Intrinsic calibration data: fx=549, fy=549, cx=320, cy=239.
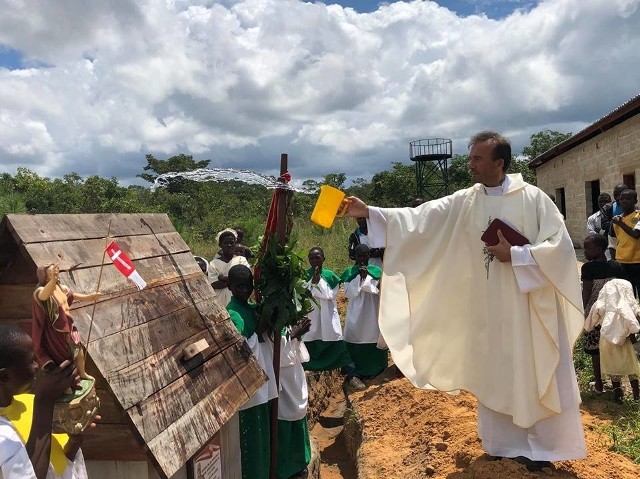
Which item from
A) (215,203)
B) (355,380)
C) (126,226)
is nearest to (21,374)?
(126,226)

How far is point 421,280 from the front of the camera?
15.2ft

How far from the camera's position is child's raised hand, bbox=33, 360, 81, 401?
2000mm

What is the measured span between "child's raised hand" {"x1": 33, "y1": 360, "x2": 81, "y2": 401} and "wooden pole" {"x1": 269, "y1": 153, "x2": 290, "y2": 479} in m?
2.53

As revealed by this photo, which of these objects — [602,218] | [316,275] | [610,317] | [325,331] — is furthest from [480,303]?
[602,218]

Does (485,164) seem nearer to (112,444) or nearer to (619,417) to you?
(619,417)

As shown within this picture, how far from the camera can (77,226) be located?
3098 mm

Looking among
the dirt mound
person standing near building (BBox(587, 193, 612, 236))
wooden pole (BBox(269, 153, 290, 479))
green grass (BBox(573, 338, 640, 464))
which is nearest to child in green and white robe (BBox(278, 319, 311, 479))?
wooden pole (BBox(269, 153, 290, 479))

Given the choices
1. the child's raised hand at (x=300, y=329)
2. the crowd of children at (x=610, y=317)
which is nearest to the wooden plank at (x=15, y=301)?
the child's raised hand at (x=300, y=329)

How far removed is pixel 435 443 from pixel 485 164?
102 inches

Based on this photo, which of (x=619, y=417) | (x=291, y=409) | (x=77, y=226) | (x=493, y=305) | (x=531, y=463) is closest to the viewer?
(x=77, y=226)

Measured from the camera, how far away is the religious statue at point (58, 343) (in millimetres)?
2055

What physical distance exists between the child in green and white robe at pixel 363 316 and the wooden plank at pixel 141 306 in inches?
161

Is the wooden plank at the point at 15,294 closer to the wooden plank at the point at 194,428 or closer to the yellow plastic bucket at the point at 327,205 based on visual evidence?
the wooden plank at the point at 194,428

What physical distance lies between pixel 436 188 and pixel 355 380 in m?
26.2
